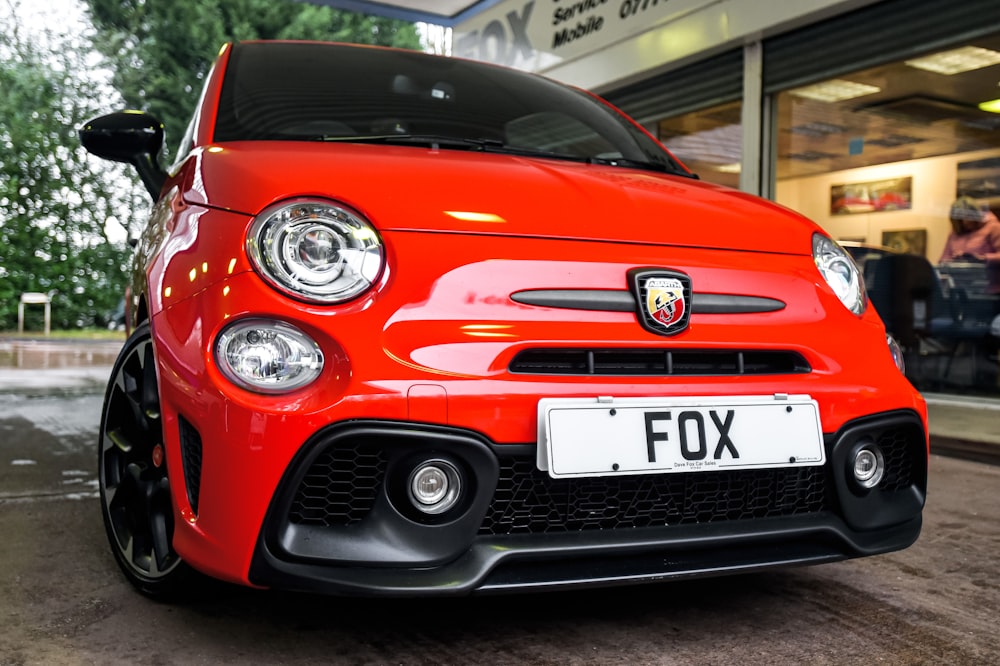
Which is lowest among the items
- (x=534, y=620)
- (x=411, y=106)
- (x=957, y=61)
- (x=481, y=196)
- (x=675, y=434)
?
(x=534, y=620)

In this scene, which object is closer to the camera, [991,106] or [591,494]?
[591,494]

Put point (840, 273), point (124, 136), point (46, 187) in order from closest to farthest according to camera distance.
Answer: point (840, 273)
point (124, 136)
point (46, 187)

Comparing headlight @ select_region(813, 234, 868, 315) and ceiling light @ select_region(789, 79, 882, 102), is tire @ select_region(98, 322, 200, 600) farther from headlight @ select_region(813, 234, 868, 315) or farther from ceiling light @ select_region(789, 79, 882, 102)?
ceiling light @ select_region(789, 79, 882, 102)

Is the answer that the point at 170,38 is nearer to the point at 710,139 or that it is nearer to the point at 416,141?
the point at 710,139

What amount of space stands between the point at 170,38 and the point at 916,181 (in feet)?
48.5

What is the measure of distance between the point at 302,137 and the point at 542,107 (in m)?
0.91

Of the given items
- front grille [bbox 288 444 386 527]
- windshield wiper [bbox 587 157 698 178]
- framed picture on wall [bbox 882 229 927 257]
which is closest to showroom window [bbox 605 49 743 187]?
framed picture on wall [bbox 882 229 927 257]

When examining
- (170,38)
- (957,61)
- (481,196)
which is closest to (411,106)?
(481,196)

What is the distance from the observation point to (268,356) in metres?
1.51

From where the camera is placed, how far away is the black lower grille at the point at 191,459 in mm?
1591

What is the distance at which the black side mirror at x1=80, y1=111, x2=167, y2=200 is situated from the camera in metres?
2.45

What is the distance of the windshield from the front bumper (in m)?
0.90

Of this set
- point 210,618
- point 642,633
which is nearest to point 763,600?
point 642,633

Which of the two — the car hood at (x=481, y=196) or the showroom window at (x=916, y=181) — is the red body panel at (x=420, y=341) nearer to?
the car hood at (x=481, y=196)
